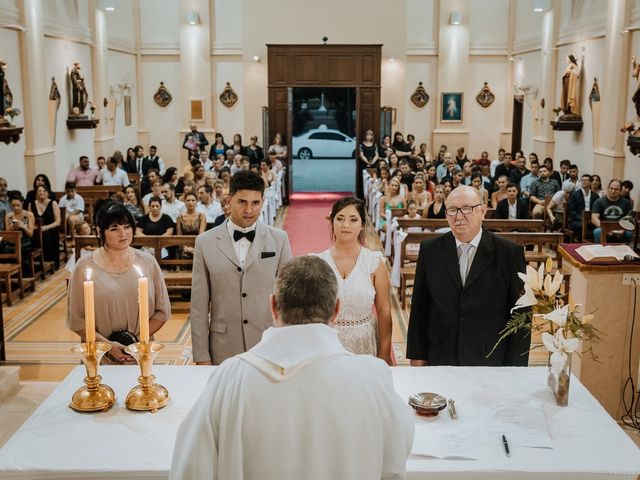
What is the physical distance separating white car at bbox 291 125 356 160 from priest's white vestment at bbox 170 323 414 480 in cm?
2282

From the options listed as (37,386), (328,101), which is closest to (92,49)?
(328,101)

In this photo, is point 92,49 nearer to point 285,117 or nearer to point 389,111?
point 285,117

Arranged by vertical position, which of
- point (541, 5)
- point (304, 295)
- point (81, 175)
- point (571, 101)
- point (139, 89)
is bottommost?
point (81, 175)

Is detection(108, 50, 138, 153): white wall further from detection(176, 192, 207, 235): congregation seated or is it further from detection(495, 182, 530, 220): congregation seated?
detection(495, 182, 530, 220): congregation seated

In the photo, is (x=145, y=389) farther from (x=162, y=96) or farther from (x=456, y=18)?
(x=456, y=18)

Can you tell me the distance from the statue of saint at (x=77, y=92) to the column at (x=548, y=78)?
→ 9539mm

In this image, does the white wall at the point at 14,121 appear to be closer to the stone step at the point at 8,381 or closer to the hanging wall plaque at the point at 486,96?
the stone step at the point at 8,381

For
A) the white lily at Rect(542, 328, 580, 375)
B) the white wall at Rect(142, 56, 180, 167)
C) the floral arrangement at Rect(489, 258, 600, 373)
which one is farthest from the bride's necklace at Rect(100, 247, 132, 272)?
the white wall at Rect(142, 56, 180, 167)

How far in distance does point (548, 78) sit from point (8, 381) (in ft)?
44.2

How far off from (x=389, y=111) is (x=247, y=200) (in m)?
15.2

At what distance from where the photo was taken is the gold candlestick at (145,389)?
2906 millimetres

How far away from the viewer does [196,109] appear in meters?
19.5

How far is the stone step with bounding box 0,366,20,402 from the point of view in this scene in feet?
18.1

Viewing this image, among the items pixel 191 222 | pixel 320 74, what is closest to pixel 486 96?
pixel 320 74
